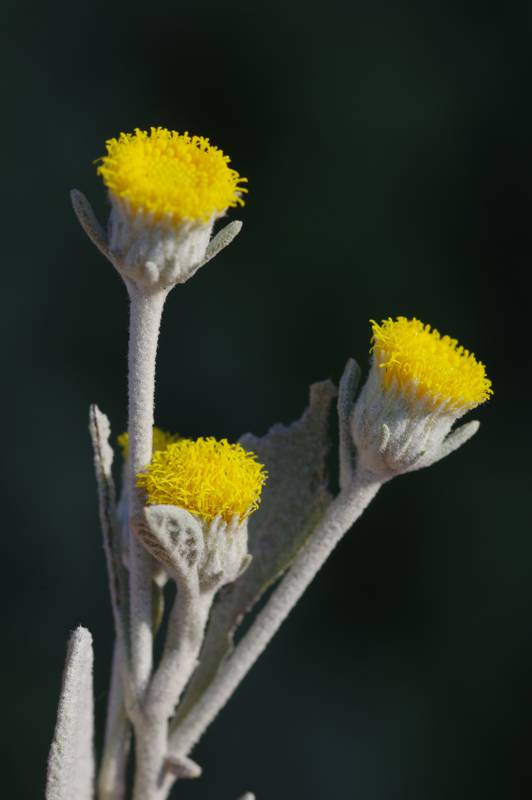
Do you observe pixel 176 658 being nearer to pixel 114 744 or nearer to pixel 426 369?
pixel 114 744

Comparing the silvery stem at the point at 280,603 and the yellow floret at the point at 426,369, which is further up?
the yellow floret at the point at 426,369

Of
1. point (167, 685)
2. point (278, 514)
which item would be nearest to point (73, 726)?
point (167, 685)

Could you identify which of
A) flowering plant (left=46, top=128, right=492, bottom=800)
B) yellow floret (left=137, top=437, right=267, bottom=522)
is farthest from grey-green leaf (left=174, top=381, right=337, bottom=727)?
yellow floret (left=137, top=437, right=267, bottom=522)

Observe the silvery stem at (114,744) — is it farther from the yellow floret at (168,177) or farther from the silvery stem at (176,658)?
the yellow floret at (168,177)

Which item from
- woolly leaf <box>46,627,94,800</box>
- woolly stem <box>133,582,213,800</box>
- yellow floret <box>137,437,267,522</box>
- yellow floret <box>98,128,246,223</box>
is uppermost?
yellow floret <box>98,128,246,223</box>

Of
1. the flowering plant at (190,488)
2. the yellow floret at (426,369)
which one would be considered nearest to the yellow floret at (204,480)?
the flowering plant at (190,488)

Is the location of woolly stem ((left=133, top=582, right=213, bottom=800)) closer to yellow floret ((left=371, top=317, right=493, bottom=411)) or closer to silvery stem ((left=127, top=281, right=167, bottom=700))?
silvery stem ((left=127, top=281, right=167, bottom=700))
